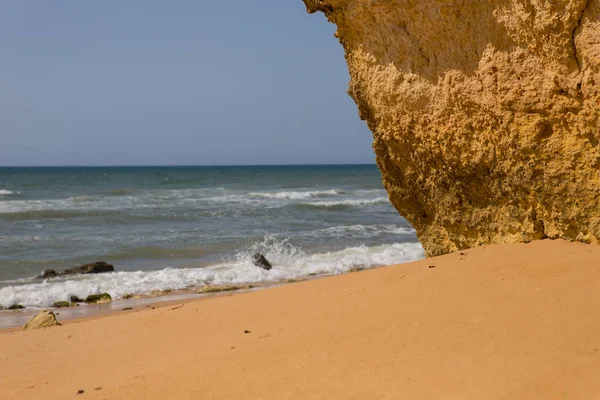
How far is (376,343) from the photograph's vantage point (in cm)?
438

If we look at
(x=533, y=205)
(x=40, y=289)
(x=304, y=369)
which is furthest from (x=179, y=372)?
(x=40, y=289)

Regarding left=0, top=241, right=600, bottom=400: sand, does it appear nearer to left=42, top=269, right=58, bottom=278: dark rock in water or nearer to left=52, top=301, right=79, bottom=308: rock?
left=52, top=301, right=79, bottom=308: rock

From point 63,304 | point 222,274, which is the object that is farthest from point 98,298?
point 222,274

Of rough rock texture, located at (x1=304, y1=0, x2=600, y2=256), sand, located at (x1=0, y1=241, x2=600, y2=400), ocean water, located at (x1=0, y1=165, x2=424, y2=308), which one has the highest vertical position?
rough rock texture, located at (x1=304, y1=0, x2=600, y2=256)

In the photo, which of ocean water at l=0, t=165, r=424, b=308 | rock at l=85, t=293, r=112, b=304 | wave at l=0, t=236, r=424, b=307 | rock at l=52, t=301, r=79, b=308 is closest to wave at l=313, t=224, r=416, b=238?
ocean water at l=0, t=165, r=424, b=308

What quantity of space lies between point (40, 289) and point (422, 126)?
7.26 metres

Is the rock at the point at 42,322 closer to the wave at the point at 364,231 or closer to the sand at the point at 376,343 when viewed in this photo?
the sand at the point at 376,343

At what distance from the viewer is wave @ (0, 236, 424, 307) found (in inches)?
425

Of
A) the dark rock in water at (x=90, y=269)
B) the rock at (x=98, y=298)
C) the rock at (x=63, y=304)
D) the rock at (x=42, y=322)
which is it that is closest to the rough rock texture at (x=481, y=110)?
the rock at (x=42, y=322)

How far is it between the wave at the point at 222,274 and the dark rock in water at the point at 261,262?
13 cm

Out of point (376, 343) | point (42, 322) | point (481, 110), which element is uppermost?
point (481, 110)

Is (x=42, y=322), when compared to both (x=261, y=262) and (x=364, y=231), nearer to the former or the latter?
(x=261, y=262)

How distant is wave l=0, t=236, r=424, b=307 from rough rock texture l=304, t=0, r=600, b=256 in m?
5.40

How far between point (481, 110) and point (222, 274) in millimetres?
7299
